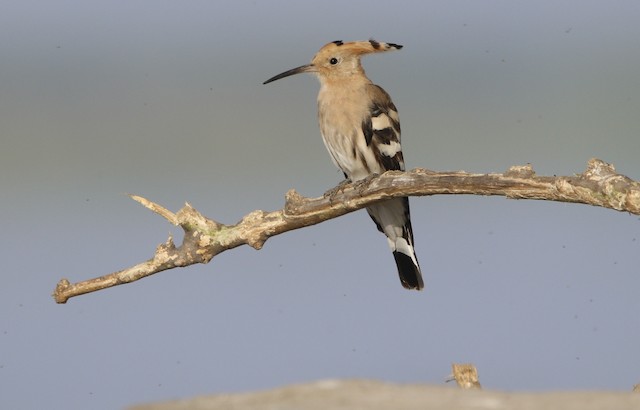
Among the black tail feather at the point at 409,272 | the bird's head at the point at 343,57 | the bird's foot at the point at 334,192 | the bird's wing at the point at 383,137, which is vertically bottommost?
the black tail feather at the point at 409,272

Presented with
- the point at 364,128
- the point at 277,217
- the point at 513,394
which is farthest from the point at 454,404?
the point at 364,128

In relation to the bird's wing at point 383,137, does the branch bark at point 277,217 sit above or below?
below

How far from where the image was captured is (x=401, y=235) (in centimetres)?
491

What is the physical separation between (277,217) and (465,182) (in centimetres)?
75

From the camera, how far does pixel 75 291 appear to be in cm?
396

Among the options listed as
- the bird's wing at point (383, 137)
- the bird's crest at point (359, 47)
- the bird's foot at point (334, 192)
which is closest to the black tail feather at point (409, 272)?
the bird's wing at point (383, 137)

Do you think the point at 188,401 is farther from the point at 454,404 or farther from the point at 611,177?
the point at 611,177

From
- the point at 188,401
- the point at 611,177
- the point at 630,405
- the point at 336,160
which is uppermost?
the point at 336,160

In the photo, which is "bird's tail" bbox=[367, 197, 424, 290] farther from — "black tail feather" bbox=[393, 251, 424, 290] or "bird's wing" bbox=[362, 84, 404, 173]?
"bird's wing" bbox=[362, 84, 404, 173]

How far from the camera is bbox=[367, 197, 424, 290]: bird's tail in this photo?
4828 mm

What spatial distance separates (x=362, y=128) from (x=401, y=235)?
0.57 m

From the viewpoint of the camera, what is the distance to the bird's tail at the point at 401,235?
4.83 meters

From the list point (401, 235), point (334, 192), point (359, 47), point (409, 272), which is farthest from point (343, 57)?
point (334, 192)

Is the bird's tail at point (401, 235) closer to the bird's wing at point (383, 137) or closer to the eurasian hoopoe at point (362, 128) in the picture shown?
the eurasian hoopoe at point (362, 128)
